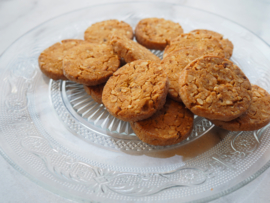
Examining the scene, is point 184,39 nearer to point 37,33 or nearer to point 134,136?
point 134,136

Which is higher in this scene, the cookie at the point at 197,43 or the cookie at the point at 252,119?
the cookie at the point at 197,43

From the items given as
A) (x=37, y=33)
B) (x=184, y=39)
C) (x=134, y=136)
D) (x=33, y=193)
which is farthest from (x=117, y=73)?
(x=37, y=33)

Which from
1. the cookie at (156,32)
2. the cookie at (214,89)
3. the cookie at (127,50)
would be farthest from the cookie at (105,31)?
the cookie at (214,89)

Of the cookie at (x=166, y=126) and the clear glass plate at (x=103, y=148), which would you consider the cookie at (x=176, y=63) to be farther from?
the clear glass plate at (x=103, y=148)

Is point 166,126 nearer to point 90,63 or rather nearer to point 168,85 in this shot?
point 168,85

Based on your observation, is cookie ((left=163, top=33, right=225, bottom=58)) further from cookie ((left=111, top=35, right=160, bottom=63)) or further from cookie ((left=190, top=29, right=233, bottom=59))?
cookie ((left=111, top=35, right=160, bottom=63))

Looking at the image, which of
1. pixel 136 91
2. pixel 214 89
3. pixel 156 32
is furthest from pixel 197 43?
pixel 136 91
